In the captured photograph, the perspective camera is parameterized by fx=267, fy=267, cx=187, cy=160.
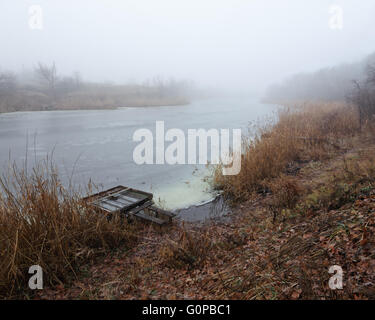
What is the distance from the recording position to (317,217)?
4.15m

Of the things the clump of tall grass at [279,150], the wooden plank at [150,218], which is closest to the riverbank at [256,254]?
the wooden plank at [150,218]

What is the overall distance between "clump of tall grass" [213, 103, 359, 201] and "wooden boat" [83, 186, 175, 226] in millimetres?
2144

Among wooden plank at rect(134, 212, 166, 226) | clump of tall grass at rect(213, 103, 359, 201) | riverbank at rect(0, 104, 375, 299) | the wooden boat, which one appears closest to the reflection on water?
the wooden boat

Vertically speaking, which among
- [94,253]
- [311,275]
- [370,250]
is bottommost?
[94,253]

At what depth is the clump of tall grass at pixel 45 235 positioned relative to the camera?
10.8ft

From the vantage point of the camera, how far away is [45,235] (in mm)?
3588

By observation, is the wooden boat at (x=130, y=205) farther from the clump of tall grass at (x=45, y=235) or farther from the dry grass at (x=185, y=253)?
the dry grass at (x=185, y=253)

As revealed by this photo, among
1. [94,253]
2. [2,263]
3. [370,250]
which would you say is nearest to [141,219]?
[94,253]

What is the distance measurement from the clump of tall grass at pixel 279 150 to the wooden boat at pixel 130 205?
2.14 metres

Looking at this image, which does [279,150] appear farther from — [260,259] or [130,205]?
[260,259]

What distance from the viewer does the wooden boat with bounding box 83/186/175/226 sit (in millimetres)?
4965

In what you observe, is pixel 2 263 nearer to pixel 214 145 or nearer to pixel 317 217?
pixel 317 217

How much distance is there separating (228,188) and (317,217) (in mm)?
2931

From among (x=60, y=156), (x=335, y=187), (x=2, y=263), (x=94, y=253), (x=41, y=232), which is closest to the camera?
(x=2, y=263)
